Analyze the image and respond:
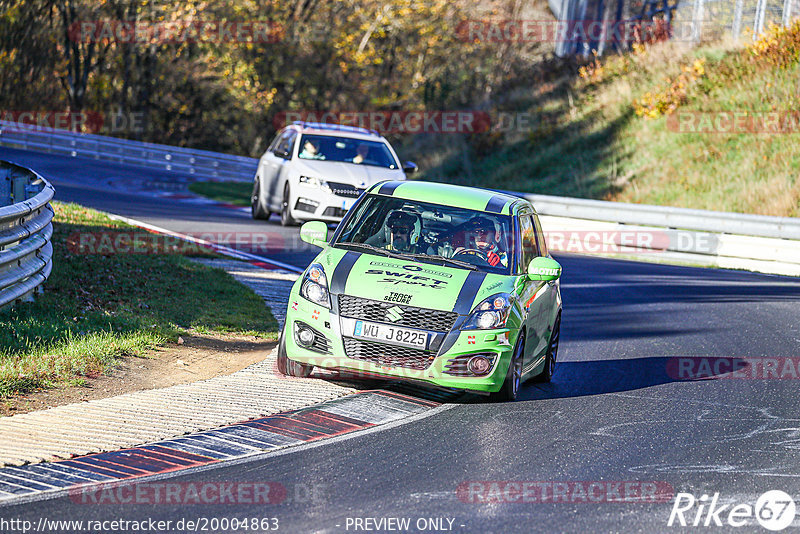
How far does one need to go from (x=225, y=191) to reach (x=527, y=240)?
19.2 m

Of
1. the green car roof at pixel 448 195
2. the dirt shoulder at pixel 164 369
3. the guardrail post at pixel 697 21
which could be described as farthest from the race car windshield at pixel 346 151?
the guardrail post at pixel 697 21

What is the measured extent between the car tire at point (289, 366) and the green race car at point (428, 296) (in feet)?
0.04

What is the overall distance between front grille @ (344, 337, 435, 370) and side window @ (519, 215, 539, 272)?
4.79 ft

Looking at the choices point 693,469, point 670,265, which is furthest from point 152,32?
point 693,469

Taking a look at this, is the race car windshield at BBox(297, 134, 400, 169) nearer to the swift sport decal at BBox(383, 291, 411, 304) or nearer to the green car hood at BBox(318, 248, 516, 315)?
the green car hood at BBox(318, 248, 516, 315)

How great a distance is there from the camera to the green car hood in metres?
8.04

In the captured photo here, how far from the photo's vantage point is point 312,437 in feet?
23.4

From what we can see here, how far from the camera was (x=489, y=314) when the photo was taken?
810 cm

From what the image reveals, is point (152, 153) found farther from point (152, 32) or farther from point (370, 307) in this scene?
point (370, 307)

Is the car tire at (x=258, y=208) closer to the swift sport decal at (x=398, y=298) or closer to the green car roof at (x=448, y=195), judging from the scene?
the green car roof at (x=448, y=195)

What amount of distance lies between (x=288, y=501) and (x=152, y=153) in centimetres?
2824

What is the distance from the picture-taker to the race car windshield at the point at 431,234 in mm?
8844

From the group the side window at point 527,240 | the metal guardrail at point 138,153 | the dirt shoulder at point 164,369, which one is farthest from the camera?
the metal guardrail at point 138,153

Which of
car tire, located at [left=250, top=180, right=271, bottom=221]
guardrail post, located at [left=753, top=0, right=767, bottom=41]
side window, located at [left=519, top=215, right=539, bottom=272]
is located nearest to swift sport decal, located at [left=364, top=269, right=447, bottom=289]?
side window, located at [left=519, top=215, right=539, bottom=272]
